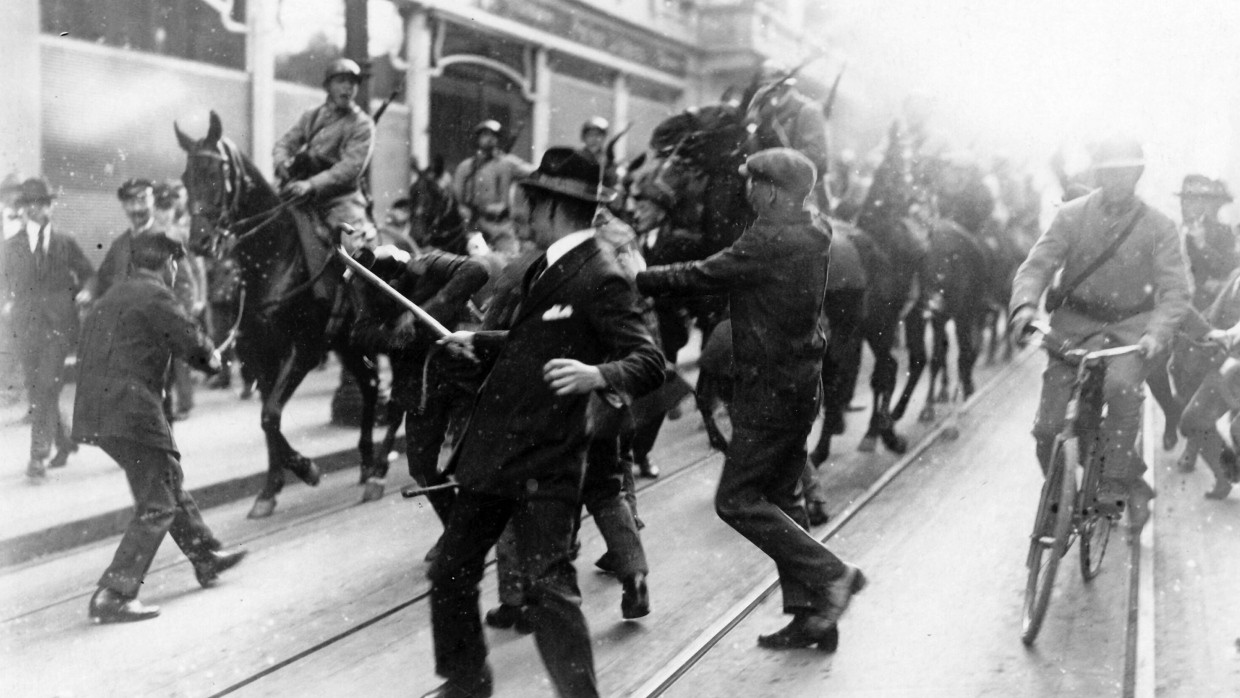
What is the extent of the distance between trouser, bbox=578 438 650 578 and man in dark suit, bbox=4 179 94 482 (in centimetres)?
421

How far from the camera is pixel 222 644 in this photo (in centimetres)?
511

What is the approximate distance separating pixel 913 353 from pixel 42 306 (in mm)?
6445

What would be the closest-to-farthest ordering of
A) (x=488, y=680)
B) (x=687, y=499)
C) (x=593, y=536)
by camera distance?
(x=488, y=680), (x=593, y=536), (x=687, y=499)

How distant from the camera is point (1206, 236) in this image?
8211 millimetres

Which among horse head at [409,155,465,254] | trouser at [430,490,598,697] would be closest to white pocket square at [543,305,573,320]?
trouser at [430,490,598,697]

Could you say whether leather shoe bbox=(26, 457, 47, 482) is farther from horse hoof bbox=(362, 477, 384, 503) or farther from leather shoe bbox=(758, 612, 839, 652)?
leather shoe bbox=(758, 612, 839, 652)

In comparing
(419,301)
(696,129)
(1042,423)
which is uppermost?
(696,129)

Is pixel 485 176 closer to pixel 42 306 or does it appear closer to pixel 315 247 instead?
pixel 315 247

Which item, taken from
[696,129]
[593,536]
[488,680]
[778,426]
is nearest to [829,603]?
[778,426]

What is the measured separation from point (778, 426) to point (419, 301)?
1.88 m

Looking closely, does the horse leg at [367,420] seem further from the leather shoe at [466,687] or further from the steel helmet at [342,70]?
the leather shoe at [466,687]

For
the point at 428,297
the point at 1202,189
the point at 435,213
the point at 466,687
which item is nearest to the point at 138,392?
the point at 428,297

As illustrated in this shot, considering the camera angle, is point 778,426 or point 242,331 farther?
point 242,331

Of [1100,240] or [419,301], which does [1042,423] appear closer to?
[1100,240]
